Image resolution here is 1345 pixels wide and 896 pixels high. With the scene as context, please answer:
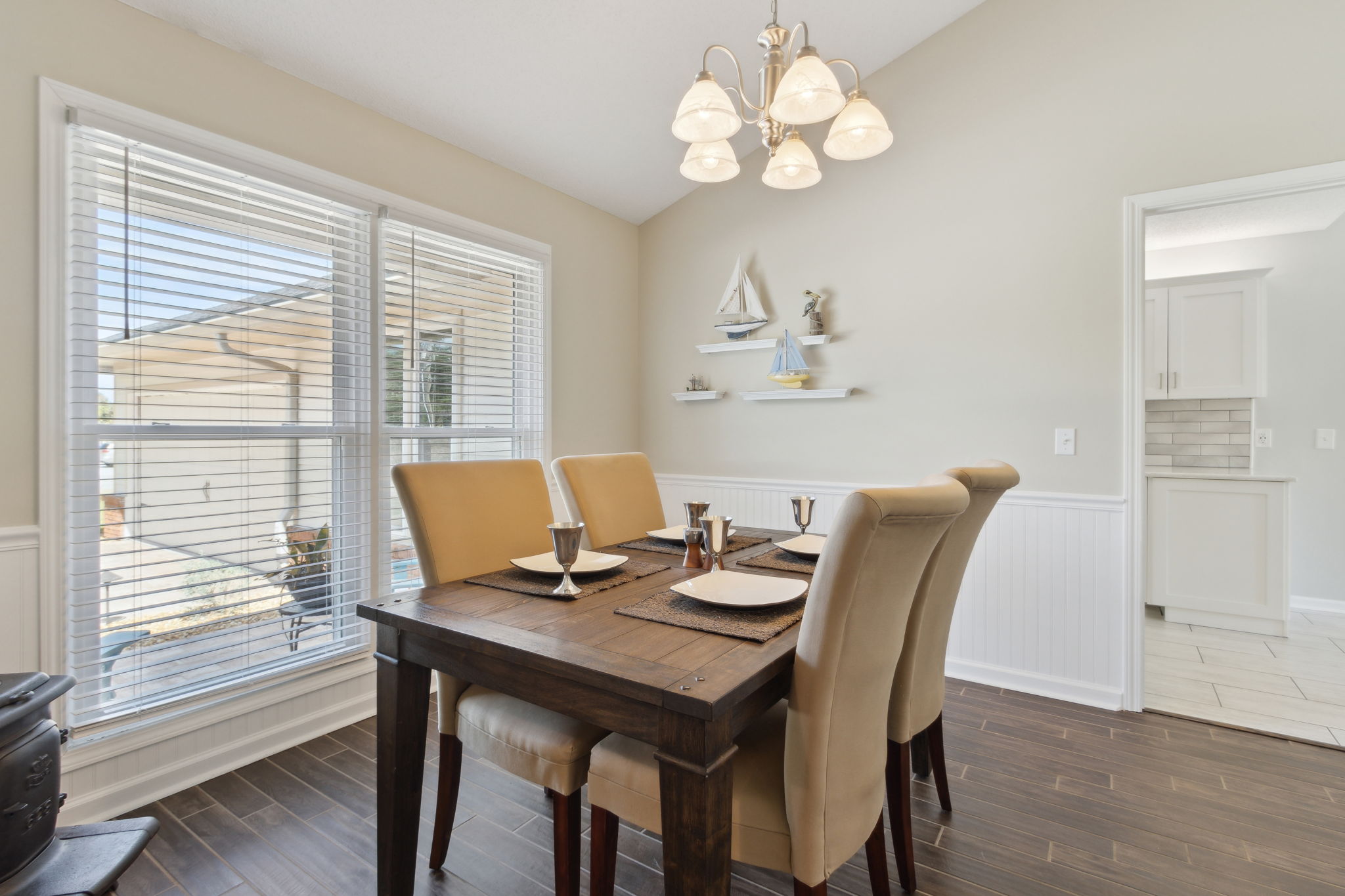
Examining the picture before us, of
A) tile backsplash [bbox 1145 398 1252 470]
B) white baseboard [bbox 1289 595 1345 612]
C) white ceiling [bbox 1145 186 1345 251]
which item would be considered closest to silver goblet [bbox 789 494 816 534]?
white ceiling [bbox 1145 186 1345 251]

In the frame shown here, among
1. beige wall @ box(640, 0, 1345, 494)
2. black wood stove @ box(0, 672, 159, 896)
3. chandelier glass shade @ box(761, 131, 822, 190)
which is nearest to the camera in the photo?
black wood stove @ box(0, 672, 159, 896)

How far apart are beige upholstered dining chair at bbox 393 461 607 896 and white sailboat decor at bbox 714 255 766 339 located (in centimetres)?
176

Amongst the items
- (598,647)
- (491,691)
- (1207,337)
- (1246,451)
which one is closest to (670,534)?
(491,691)

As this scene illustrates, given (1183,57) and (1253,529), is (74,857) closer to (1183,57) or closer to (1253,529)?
(1183,57)

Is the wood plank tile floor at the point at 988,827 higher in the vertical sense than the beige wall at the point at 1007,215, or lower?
lower

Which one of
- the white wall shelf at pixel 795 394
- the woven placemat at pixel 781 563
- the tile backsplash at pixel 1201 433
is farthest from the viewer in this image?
the tile backsplash at pixel 1201 433

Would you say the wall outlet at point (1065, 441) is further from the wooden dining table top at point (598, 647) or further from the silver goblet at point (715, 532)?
the wooden dining table top at point (598, 647)

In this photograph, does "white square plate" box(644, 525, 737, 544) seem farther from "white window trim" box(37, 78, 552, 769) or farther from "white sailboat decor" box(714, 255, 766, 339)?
"white sailboat decor" box(714, 255, 766, 339)

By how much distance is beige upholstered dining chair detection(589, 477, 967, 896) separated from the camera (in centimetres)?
106

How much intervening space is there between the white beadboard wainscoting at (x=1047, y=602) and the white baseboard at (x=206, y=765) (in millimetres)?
2648

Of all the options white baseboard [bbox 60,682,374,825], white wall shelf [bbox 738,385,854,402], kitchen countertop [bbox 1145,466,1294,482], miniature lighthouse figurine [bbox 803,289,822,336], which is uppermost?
miniature lighthouse figurine [bbox 803,289,822,336]

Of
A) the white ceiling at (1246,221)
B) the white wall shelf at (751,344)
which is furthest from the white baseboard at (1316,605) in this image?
the white wall shelf at (751,344)

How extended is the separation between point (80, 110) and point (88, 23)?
266 mm

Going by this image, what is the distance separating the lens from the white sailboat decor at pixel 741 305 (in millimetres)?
3498
